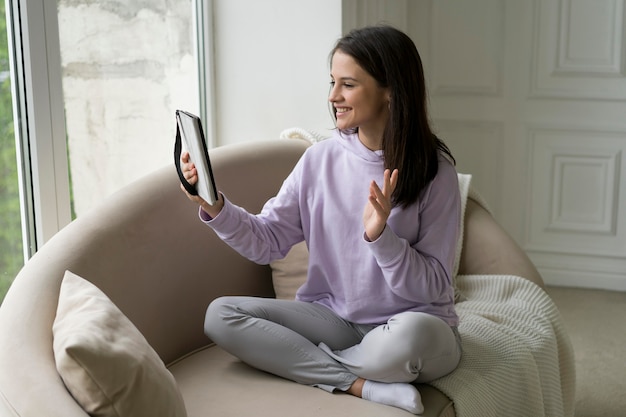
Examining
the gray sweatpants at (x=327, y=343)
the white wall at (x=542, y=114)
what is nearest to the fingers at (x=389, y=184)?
the gray sweatpants at (x=327, y=343)

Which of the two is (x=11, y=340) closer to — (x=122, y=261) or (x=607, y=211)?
(x=122, y=261)

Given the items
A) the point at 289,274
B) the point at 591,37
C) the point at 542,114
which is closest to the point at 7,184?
the point at 289,274

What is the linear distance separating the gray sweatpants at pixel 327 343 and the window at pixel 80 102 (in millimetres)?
563

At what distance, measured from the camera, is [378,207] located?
69.2 inches

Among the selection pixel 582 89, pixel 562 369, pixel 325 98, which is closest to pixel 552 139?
pixel 582 89

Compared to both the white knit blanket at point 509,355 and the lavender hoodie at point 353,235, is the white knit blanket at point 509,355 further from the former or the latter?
the lavender hoodie at point 353,235

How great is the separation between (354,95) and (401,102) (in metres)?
0.10

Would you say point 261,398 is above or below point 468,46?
below

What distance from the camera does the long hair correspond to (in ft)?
6.31

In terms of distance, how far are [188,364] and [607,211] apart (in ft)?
7.81

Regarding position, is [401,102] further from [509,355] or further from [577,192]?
[577,192]

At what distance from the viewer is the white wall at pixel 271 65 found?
306cm

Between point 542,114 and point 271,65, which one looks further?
point 542,114

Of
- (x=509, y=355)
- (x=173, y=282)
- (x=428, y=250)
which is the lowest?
(x=509, y=355)
